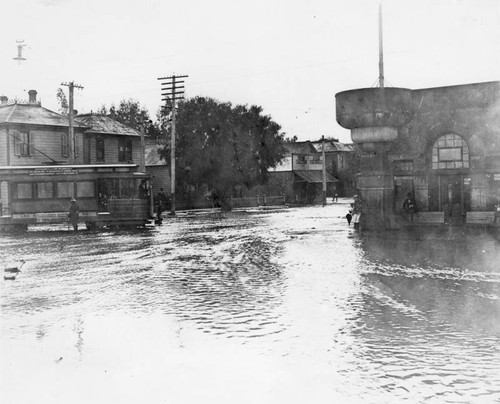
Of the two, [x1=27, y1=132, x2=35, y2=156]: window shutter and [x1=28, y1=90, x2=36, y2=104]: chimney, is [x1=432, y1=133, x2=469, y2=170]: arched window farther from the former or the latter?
[x1=28, y1=90, x2=36, y2=104]: chimney

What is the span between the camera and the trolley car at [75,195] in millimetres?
29500

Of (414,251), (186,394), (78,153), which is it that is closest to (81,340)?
(186,394)

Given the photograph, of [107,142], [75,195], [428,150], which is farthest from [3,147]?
[428,150]

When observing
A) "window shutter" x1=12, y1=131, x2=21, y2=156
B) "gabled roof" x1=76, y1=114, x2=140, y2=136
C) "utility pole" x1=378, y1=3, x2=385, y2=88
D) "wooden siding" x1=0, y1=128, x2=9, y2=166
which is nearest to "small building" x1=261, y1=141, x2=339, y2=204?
"gabled roof" x1=76, y1=114, x2=140, y2=136

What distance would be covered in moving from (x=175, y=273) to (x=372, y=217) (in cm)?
1291

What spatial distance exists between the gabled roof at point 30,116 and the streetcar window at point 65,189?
39.9 ft

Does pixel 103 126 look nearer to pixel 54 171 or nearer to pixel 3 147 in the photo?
pixel 3 147

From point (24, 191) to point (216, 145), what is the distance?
2574 cm

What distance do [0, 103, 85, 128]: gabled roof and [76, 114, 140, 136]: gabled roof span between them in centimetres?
338

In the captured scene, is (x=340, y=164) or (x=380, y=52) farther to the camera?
(x=340, y=164)

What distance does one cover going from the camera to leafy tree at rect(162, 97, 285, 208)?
53.2 meters

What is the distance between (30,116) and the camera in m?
42.0

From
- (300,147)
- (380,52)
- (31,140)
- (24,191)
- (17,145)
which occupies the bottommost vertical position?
(24,191)

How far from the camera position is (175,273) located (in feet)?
43.3
